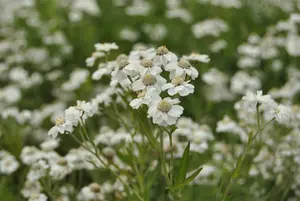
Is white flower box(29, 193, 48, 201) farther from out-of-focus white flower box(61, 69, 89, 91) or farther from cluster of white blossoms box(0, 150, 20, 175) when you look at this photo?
out-of-focus white flower box(61, 69, 89, 91)

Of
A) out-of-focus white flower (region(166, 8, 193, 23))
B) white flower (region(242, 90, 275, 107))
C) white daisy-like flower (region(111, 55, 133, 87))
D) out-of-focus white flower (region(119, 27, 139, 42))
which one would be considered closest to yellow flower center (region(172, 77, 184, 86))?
white daisy-like flower (region(111, 55, 133, 87))

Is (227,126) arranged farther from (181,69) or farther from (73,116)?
(73,116)

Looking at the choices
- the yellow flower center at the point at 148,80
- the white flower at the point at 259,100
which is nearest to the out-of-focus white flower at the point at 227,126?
the white flower at the point at 259,100

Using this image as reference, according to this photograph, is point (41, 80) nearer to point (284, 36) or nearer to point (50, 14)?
point (50, 14)

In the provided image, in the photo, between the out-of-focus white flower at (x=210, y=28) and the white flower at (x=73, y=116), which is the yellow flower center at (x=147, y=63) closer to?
the white flower at (x=73, y=116)

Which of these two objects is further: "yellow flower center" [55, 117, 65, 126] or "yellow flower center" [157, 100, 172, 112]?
"yellow flower center" [55, 117, 65, 126]

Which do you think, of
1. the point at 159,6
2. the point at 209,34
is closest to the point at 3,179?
the point at 209,34

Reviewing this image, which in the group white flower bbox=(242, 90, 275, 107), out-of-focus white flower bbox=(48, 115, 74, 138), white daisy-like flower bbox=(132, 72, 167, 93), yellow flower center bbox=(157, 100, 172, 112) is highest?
white daisy-like flower bbox=(132, 72, 167, 93)
